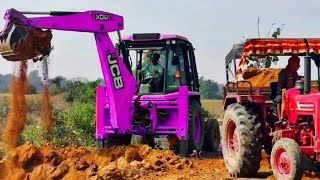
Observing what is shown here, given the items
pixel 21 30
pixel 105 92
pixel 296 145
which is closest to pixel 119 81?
pixel 105 92

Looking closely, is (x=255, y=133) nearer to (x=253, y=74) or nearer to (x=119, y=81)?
(x=253, y=74)

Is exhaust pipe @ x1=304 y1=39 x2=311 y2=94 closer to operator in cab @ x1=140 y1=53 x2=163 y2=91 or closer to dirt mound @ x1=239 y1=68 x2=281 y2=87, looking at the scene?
dirt mound @ x1=239 y1=68 x2=281 y2=87

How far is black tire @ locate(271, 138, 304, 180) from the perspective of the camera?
7957mm

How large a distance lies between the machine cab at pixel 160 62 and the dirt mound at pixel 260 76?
238cm

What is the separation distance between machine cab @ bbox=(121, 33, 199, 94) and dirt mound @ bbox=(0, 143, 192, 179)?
2.02m

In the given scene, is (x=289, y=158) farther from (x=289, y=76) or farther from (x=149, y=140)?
(x=149, y=140)

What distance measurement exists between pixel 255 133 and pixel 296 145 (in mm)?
1250

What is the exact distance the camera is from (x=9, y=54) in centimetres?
1034

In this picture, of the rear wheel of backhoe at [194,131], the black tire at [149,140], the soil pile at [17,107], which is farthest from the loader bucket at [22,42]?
the black tire at [149,140]

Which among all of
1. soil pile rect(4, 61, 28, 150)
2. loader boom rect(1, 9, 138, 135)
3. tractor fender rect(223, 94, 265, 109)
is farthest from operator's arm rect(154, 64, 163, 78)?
soil pile rect(4, 61, 28, 150)

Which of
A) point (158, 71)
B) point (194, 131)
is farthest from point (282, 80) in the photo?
point (158, 71)

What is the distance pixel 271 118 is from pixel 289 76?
0.76m

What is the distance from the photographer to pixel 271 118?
32.8 feet

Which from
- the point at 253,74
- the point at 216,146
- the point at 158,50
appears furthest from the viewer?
the point at 216,146
